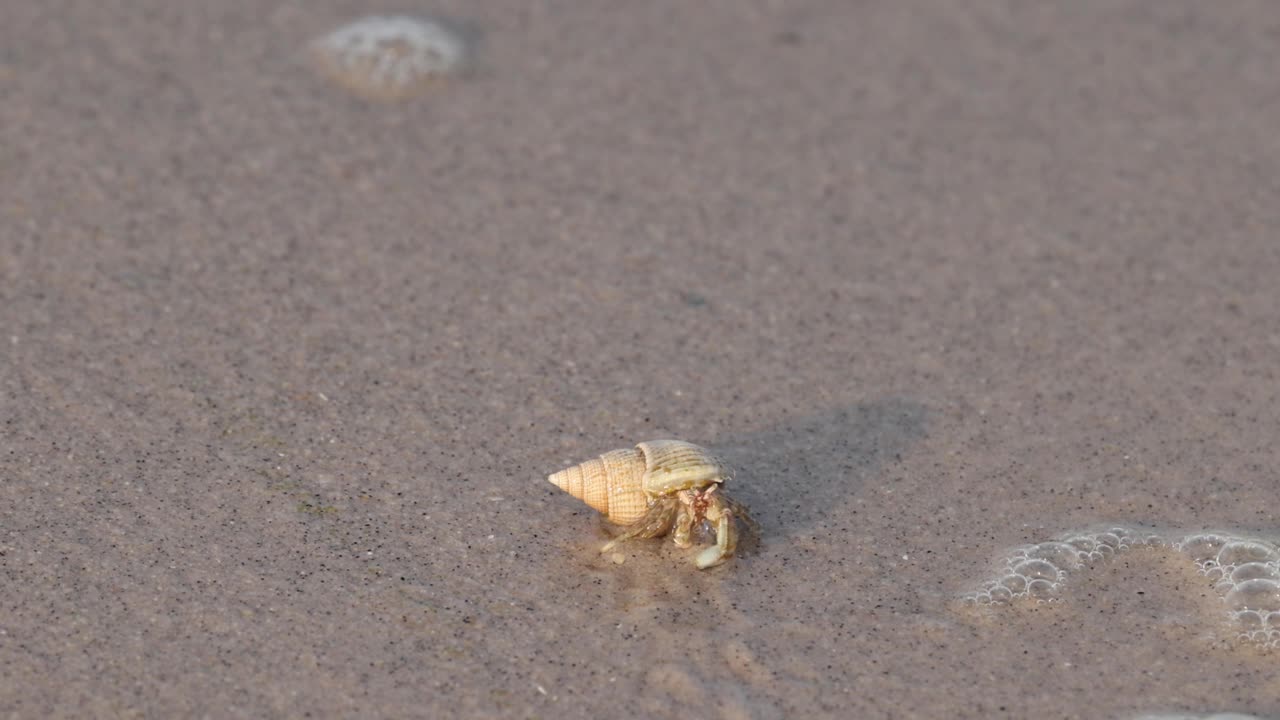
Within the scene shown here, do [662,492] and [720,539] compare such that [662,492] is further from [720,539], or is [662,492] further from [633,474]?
[720,539]

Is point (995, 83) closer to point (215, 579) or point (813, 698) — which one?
point (813, 698)

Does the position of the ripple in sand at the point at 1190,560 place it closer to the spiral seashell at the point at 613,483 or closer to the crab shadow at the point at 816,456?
the crab shadow at the point at 816,456

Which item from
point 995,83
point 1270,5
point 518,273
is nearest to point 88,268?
point 518,273

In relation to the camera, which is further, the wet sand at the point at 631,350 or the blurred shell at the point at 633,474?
the blurred shell at the point at 633,474

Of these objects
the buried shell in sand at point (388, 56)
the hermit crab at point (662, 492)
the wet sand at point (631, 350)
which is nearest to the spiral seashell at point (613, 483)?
the hermit crab at point (662, 492)

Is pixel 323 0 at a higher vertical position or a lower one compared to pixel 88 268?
higher

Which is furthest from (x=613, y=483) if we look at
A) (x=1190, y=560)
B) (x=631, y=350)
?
(x=1190, y=560)
